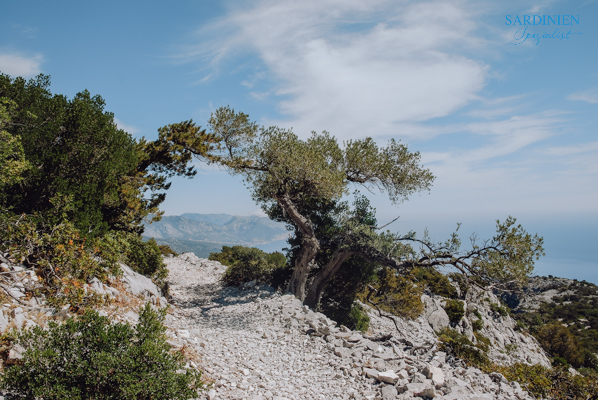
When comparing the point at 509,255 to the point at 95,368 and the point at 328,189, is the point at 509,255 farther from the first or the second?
the point at 95,368

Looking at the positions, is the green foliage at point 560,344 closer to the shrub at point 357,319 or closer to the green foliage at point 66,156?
the shrub at point 357,319

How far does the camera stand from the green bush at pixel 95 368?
4.39m

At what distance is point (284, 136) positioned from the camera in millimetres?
18344

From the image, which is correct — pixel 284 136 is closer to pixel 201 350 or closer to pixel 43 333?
pixel 201 350

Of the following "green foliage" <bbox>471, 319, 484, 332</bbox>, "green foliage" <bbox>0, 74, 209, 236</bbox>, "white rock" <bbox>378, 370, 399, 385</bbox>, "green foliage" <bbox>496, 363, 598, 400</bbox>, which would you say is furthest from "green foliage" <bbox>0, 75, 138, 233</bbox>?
"green foliage" <bbox>471, 319, 484, 332</bbox>

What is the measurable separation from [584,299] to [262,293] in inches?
3294

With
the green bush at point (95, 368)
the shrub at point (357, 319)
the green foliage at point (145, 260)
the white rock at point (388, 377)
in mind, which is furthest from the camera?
the shrub at point (357, 319)

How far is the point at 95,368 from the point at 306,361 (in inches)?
248

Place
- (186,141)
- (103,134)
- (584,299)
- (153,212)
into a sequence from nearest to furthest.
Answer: (103,134) < (153,212) < (186,141) < (584,299)

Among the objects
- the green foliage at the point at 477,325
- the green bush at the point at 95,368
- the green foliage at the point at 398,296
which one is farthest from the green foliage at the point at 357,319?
the green foliage at the point at 477,325

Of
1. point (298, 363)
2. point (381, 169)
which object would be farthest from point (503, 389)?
point (381, 169)

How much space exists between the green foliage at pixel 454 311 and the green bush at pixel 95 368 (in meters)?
29.0

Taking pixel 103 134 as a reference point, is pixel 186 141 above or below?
above

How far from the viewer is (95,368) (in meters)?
4.62
